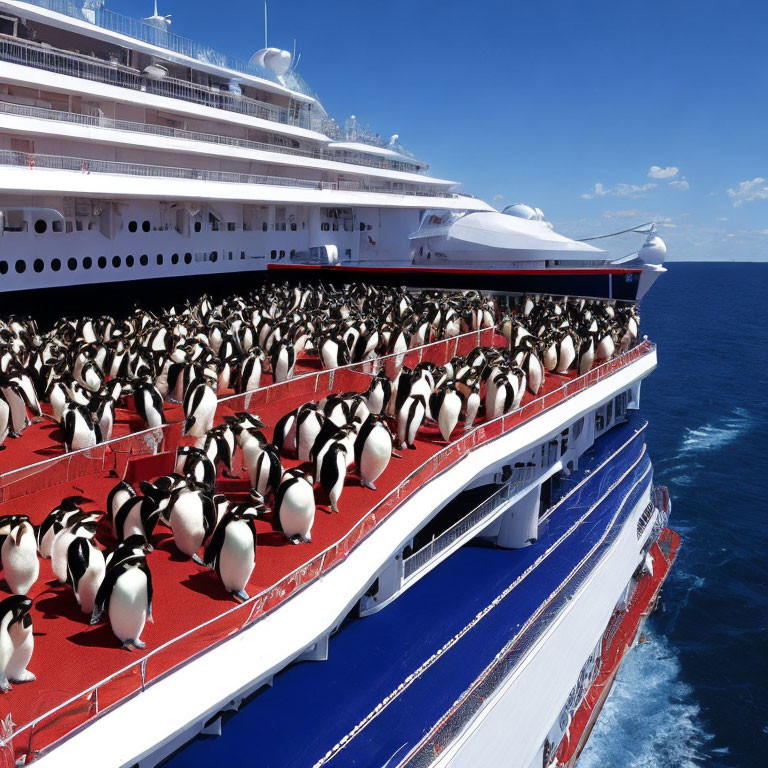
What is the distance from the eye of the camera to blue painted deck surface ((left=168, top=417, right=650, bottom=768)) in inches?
336

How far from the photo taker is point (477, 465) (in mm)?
12055

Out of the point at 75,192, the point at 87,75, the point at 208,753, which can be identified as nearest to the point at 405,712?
the point at 208,753

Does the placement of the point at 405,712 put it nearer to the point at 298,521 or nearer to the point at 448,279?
the point at 298,521

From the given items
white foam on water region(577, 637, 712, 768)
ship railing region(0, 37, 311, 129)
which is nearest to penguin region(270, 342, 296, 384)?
white foam on water region(577, 637, 712, 768)

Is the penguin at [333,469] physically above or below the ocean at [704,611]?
above

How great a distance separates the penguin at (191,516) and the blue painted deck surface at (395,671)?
7.52 feet

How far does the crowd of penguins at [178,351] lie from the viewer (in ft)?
41.0

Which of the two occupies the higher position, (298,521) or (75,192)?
(75,192)

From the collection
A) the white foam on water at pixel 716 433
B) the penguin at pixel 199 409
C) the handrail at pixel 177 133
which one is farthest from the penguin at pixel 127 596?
the white foam on water at pixel 716 433

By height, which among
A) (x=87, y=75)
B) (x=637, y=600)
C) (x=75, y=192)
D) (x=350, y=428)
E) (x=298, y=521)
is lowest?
(x=637, y=600)

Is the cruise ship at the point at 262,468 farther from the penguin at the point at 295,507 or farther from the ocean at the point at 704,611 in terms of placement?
the ocean at the point at 704,611

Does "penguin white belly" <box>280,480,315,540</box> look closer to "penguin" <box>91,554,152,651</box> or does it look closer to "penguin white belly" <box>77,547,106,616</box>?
"penguin" <box>91,554,152,651</box>

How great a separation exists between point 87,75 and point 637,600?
22.2 m

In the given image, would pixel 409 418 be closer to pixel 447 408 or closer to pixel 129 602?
pixel 447 408
